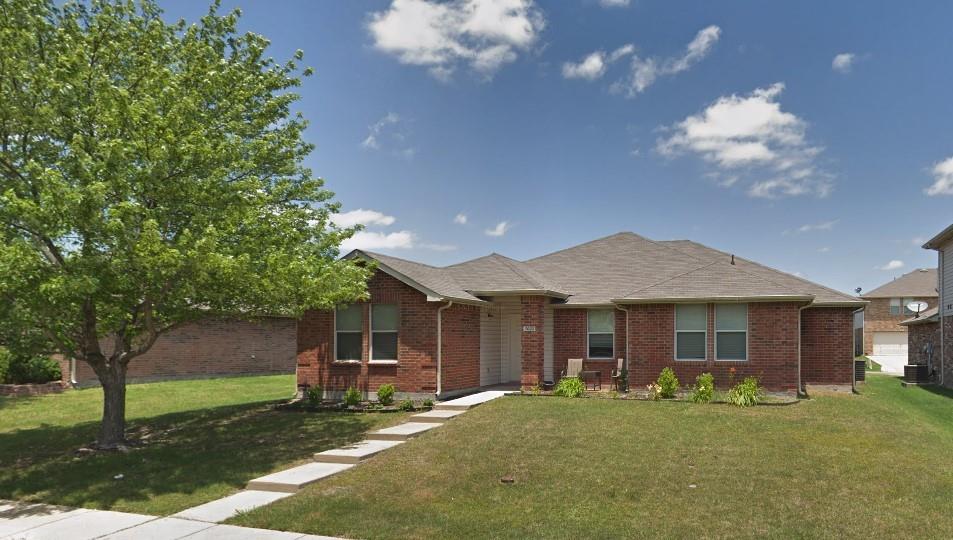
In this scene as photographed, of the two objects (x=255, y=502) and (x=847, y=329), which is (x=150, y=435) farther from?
(x=847, y=329)

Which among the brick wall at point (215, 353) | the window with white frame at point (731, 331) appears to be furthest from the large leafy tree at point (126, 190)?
the brick wall at point (215, 353)

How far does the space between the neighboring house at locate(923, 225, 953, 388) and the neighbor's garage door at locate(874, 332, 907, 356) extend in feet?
107

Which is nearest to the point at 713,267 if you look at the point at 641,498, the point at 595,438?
the point at 595,438

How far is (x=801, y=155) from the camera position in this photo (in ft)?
75.3

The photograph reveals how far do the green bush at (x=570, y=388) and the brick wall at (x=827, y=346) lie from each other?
22.9ft

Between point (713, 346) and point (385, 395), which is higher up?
point (713, 346)

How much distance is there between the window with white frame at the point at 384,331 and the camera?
56.3 feet

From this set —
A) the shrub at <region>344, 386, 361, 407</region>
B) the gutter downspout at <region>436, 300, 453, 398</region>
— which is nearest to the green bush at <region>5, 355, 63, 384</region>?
the shrub at <region>344, 386, 361, 407</region>

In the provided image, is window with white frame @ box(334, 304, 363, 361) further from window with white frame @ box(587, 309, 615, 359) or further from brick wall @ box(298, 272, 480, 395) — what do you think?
window with white frame @ box(587, 309, 615, 359)

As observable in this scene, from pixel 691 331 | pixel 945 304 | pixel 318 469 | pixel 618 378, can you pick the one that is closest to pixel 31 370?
pixel 318 469

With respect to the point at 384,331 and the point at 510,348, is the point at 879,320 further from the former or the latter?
the point at 384,331

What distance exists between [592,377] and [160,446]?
39.8ft

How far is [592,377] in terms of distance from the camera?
1977 centimetres

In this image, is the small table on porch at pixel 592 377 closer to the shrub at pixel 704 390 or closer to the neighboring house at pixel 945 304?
the shrub at pixel 704 390
